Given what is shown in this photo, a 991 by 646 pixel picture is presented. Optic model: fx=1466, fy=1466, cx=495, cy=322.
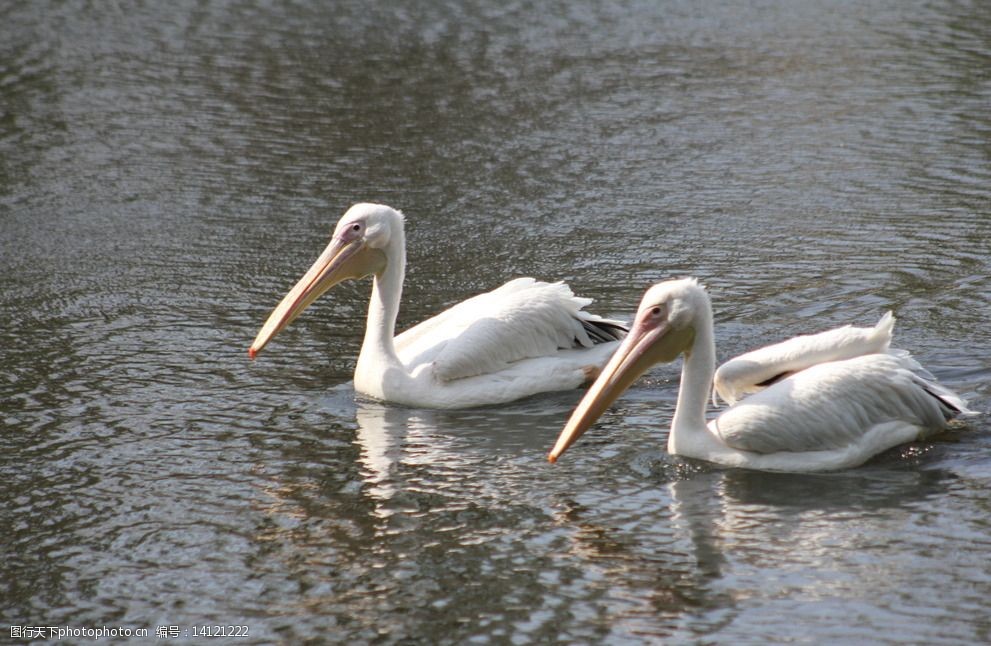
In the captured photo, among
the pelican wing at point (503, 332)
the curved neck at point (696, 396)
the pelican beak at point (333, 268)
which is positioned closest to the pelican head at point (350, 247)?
the pelican beak at point (333, 268)

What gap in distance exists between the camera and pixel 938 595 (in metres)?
4.57

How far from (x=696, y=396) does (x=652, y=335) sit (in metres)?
0.30

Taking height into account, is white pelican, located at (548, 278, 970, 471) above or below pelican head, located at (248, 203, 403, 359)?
below

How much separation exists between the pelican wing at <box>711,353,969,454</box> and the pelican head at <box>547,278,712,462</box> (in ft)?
1.20

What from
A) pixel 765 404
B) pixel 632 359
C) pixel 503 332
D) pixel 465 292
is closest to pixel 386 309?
pixel 503 332

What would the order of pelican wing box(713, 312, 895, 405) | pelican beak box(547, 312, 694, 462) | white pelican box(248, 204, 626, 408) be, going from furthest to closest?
white pelican box(248, 204, 626, 408)
pelican wing box(713, 312, 895, 405)
pelican beak box(547, 312, 694, 462)

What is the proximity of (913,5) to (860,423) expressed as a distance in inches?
459

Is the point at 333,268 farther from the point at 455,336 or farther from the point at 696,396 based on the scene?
the point at 696,396

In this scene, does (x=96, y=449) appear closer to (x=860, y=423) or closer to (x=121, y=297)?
(x=121, y=297)

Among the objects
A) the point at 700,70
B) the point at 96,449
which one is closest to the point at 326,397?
the point at 96,449

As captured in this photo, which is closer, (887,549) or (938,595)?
(938,595)

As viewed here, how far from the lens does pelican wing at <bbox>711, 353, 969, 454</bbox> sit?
558 centimetres

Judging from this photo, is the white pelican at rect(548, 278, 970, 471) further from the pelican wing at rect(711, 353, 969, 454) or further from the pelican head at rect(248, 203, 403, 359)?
the pelican head at rect(248, 203, 403, 359)

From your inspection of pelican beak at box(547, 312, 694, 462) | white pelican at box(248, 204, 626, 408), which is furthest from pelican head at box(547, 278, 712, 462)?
white pelican at box(248, 204, 626, 408)
